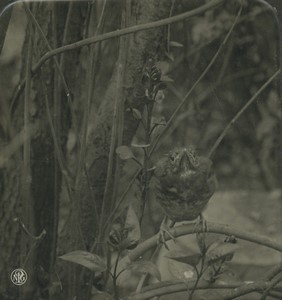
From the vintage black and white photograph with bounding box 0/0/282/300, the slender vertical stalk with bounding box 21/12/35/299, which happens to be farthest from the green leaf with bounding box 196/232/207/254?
the slender vertical stalk with bounding box 21/12/35/299

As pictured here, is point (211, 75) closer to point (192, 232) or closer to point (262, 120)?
point (262, 120)

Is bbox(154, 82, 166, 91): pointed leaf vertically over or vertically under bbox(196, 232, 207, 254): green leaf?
over

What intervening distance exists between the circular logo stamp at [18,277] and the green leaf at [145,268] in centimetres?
13

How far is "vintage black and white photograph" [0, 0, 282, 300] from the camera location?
2.69 feet

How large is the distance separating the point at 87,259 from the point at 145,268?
71mm

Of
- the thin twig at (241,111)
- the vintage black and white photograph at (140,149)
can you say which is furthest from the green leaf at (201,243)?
the thin twig at (241,111)

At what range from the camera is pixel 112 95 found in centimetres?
83

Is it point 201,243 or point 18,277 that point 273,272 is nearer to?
point 201,243

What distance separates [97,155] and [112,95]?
0.25 feet

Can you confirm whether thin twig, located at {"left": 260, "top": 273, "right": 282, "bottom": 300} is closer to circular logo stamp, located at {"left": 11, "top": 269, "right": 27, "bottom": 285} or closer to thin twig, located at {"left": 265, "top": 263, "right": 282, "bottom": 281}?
thin twig, located at {"left": 265, "top": 263, "right": 282, "bottom": 281}

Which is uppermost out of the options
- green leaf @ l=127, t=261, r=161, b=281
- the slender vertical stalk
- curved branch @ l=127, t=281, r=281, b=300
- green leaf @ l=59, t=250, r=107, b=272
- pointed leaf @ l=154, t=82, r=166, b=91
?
pointed leaf @ l=154, t=82, r=166, b=91

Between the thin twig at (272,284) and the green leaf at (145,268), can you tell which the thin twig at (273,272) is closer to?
the thin twig at (272,284)

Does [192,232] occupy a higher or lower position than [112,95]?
lower

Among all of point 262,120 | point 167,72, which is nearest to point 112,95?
point 167,72
